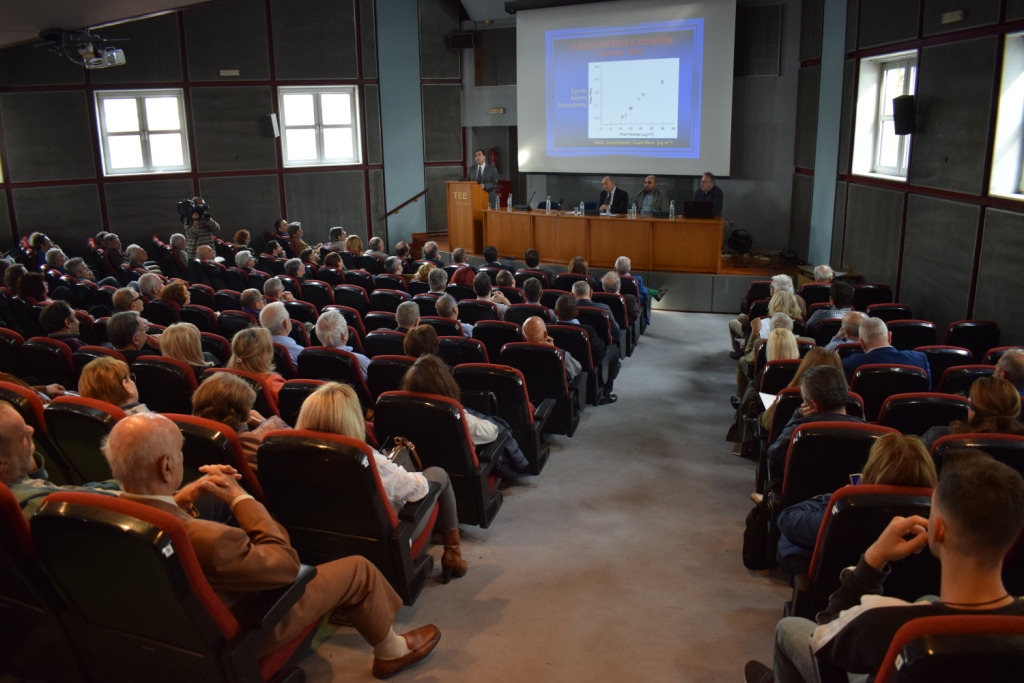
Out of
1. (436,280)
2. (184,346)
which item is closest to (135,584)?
(184,346)

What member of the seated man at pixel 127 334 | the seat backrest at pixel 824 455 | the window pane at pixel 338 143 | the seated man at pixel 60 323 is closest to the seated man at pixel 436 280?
the seated man at pixel 127 334

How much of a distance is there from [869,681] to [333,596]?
5.23 feet

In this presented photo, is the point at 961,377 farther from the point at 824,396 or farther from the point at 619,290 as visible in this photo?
the point at 619,290

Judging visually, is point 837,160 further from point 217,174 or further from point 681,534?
point 217,174

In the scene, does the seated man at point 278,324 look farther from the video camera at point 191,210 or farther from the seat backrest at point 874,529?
the video camera at point 191,210

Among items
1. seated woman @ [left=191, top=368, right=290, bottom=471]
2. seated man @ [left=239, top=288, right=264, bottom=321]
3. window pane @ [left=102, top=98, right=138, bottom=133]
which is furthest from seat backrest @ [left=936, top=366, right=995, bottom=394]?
window pane @ [left=102, top=98, right=138, bottom=133]

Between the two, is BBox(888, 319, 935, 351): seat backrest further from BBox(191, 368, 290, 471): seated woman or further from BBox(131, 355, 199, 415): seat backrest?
BBox(131, 355, 199, 415): seat backrest

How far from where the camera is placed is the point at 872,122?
923 centimetres

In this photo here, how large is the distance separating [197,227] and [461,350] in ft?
24.6

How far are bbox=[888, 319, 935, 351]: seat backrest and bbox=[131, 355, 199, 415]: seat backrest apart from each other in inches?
188

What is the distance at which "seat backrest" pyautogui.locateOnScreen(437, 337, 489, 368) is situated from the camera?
4.78 m

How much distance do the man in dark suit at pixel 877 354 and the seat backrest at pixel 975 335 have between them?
1.36m

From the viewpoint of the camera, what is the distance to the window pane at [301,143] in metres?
13.5

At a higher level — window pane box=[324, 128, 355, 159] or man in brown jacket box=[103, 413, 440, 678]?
window pane box=[324, 128, 355, 159]
